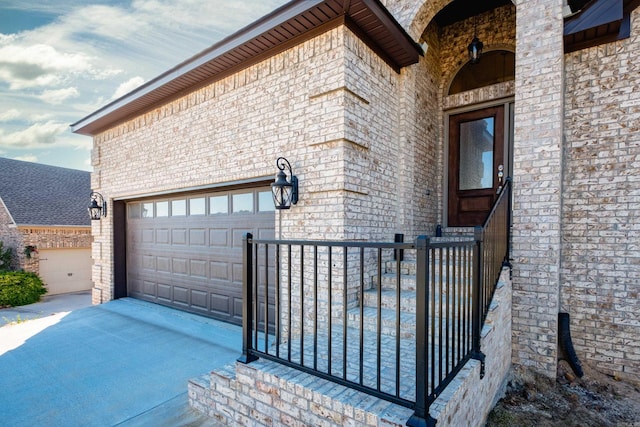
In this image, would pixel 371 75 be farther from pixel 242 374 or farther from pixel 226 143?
pixel 242 374

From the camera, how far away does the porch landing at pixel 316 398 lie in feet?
5.57

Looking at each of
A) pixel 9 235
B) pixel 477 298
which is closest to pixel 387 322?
pixel 477 298

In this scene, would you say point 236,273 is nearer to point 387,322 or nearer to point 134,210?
point 387,322

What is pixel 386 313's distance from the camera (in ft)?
9.96

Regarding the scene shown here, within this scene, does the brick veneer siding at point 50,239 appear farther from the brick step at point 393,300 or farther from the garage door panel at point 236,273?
the brick step at point 393,300

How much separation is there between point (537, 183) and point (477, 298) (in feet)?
6.73

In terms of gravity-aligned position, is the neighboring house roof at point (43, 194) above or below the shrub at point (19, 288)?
above

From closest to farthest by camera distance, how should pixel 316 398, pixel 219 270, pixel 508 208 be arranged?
pixel 316 398 → pixel 508 208 → pixel 219 270

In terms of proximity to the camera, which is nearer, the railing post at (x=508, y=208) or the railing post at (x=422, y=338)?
the railing post at (x=422, y=338)

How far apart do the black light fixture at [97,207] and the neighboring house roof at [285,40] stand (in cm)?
263

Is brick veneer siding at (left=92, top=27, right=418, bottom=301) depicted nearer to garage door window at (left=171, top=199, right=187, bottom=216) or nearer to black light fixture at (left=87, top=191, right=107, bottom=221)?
garage door window at (left=171, top=199, right=187, bottom=216)

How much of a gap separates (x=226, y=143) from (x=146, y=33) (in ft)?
9.49

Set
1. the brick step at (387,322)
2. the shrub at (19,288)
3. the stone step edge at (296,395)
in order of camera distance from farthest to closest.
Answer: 1. the shrub at (19,288)
2. the brick step at (387,322)
3. the stone step edge at (296,395)

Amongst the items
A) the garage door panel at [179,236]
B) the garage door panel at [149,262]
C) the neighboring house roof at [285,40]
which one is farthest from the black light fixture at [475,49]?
the garage door panel at [149,262]
